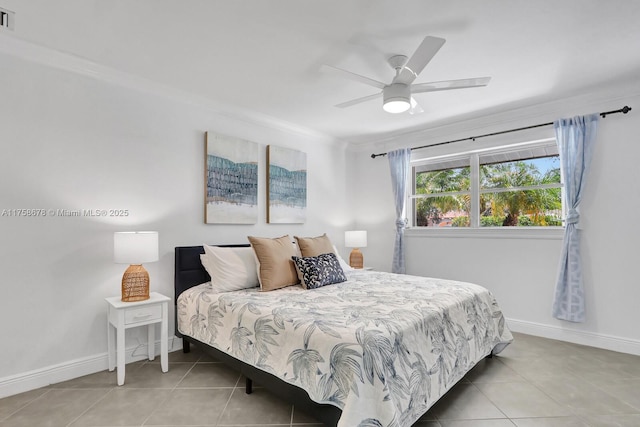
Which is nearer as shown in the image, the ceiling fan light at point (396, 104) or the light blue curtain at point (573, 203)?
the ceiling fan light at point (396, 104)

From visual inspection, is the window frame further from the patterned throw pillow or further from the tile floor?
the patterned throw pillow

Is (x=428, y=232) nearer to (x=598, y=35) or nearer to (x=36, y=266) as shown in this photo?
(x=598, y=35)

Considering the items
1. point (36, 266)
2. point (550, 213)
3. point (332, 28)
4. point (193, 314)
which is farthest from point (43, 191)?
point (550, 213)

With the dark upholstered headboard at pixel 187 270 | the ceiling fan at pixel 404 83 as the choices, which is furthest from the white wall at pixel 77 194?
the ceiling fan at pixel 404 83

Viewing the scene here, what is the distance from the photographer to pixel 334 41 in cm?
233

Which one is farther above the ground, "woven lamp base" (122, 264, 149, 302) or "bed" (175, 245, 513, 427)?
"woven lamp base" (122, 264, 149, 302)

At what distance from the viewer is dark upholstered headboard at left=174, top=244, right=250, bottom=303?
3.08 m

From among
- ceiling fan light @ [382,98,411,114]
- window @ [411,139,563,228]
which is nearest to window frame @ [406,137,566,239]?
window @ [411,139,563,228]

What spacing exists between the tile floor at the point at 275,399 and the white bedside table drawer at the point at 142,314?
1.52 feet

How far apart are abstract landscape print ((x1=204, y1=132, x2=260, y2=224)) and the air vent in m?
1.60

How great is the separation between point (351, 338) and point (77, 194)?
246 centimetres

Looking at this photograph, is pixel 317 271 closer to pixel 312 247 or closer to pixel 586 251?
pixel 312 247

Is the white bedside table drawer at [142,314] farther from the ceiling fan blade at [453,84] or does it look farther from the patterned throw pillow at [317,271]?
the ceiling fan blade at [453,84]

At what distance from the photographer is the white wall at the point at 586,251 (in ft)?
10.1
